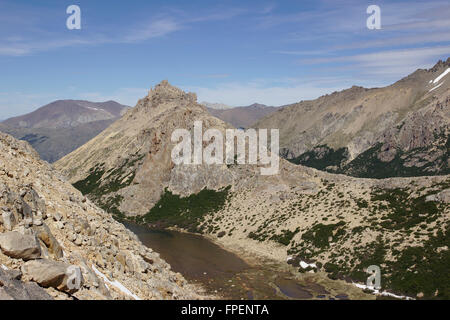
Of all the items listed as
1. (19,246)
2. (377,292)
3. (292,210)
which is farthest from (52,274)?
(292,210)

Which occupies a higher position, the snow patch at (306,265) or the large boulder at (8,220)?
the large boulder at (8,220)

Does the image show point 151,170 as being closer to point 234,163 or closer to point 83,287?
point 234,163

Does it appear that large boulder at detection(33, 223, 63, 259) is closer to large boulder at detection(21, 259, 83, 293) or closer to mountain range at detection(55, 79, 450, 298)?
large boulder at detection(21, 259, 83, 293)

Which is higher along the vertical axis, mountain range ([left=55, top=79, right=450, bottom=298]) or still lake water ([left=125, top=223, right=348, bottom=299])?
mountain range ([left=55, top=79, right=450, bottom=298])

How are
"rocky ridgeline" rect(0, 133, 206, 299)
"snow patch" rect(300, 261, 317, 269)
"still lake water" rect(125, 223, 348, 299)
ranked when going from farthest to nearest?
"snow patch" rect(300, 261, 317, 269)
"still lake water" rect(125, 223, 348, 299)
"rocky ridgeline" rect(0, 133, 206, 299)

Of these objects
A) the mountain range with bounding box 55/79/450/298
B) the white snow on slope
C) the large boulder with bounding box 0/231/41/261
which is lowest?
the mountain range with bounding box 55/79/450/298

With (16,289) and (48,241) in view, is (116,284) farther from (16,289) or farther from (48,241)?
(16,289)

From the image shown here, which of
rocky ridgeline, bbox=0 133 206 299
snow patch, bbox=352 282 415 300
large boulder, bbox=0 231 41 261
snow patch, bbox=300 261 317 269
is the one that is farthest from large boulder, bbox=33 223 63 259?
snow patch, bbox=300 261 317 269

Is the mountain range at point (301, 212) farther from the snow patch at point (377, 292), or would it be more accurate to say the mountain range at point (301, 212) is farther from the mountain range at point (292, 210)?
the snow patch at point (377, 292)

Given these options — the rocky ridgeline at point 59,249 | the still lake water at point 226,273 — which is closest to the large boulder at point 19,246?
the rocky ridgeline at point 59,249
